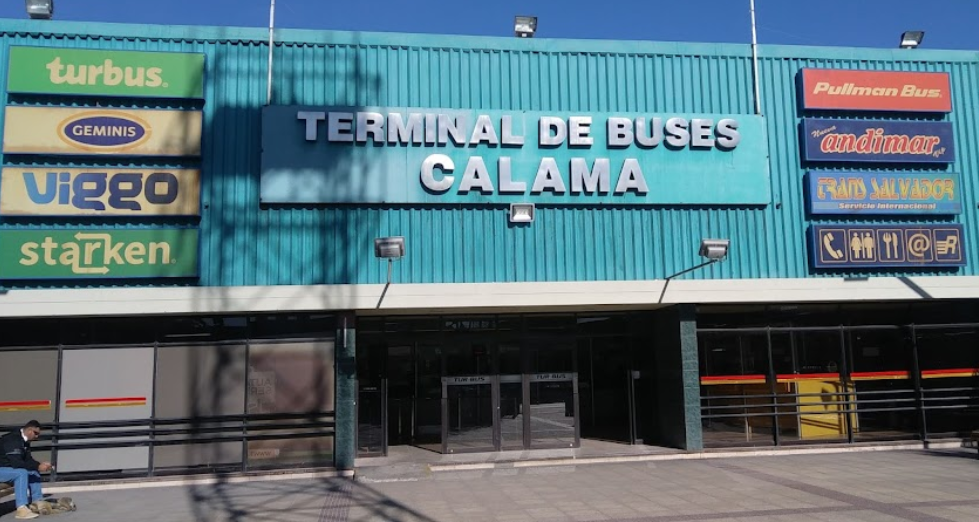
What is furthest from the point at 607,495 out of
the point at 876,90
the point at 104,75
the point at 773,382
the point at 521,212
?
the point at 104,75

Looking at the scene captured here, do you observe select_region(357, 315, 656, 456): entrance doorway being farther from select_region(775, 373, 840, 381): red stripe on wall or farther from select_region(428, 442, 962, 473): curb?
select_region(775, 373, 840, 381): red stripe on wall

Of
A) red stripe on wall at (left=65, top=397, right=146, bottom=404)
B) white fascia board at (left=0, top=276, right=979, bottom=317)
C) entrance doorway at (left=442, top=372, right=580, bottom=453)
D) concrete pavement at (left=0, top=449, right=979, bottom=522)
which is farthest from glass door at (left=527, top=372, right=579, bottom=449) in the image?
red stripe on wall at (left=65, top=397, right=146, bottom=404)

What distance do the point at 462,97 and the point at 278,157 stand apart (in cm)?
369

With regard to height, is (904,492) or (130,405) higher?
(130,405)

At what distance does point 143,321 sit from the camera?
13586mm

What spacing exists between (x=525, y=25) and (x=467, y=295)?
5788mm

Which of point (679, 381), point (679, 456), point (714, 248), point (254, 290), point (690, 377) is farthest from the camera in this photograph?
point (679, 381)

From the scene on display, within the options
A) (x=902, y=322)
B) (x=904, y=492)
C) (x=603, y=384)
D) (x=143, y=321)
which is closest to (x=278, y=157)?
(x=143, y=321)

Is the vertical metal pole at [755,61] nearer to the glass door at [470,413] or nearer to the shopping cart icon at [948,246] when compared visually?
the shopping cart icon at [948,246]

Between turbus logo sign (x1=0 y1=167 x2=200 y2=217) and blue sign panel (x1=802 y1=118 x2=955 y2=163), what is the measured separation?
12.2 meters

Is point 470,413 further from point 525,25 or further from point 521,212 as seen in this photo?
point 525,25

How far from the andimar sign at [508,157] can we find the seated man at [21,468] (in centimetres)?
543

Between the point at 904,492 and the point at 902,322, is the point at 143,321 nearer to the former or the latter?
the point at 904,492

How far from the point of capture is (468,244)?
14.2 metres
